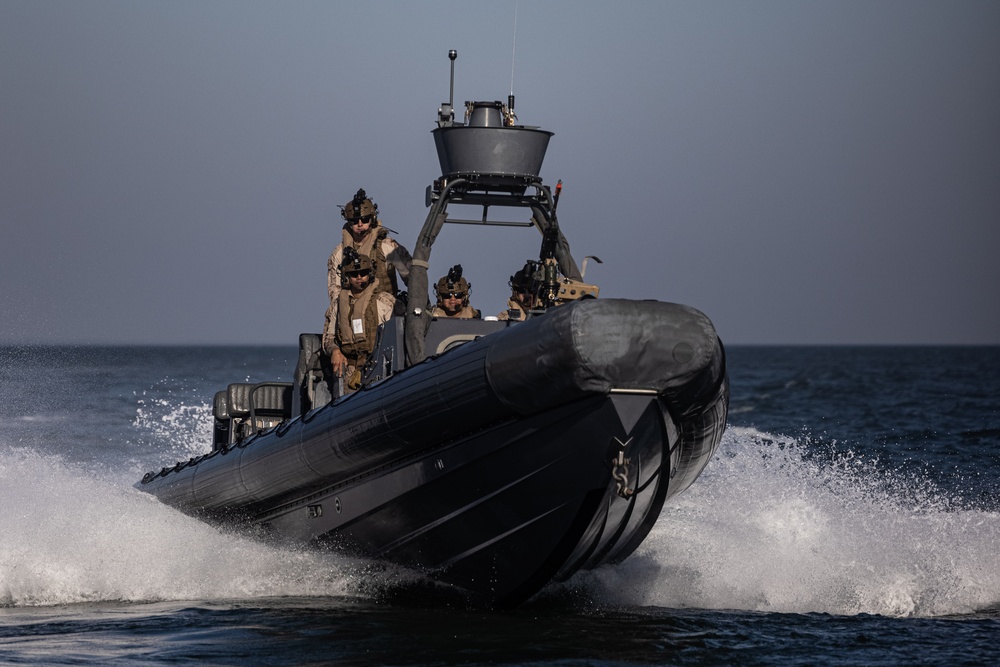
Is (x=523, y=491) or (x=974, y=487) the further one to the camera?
(x=974, y=487)

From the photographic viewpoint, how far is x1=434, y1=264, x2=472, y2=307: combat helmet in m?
8.39

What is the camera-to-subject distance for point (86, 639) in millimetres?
7105

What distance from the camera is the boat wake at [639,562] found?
8242mm

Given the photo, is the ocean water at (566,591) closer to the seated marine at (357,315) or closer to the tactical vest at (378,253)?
the seated marine at (357,315)

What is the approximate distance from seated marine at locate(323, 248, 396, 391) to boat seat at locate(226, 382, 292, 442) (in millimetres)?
1343

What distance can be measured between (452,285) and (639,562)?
222 centimetres

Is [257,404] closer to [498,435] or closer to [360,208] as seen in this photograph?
[360,208]

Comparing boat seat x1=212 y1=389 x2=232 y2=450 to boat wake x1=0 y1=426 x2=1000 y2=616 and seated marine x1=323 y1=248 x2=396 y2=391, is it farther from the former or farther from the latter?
seated marine x1=323 y1=248 x2=396 y2=391

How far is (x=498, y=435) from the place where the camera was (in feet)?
22.0

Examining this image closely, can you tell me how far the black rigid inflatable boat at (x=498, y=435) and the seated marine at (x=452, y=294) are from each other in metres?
0.32

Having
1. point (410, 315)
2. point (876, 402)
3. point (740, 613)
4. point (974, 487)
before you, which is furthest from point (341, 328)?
point (876, 402)

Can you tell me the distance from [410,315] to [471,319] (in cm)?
39

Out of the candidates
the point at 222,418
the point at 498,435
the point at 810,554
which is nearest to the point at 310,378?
the point at 222,418

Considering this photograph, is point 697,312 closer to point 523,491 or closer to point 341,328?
point 523,491
